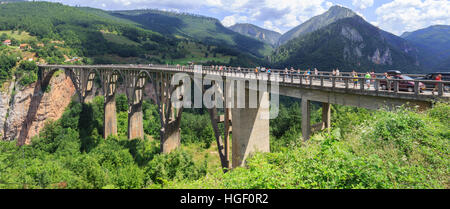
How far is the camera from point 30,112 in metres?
52.2

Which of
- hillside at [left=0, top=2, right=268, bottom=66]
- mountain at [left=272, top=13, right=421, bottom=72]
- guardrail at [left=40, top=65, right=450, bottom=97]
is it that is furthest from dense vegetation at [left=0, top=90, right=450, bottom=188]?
mountain at [left=272, top=13, right=421, bottom=72]

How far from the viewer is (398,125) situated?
891 centimetres

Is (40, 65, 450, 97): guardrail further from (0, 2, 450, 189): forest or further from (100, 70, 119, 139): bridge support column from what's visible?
(100, 70, 119, 139): bridge support column

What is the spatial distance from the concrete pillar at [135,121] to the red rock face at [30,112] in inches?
1019

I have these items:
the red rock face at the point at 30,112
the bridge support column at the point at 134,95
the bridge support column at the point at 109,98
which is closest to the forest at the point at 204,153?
the red rock face at the point at 30,112

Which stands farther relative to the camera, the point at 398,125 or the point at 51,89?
the point at 51,89

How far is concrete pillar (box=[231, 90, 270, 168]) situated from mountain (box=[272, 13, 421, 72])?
431 ft

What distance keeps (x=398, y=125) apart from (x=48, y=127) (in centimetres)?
5706

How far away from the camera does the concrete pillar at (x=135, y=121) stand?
128 feet

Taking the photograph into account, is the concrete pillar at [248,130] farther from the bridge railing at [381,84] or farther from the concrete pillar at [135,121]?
the concrete pillar at [135,121]

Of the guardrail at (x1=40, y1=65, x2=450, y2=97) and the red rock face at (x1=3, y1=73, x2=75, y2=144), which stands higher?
the guardrail at (x1=40, y1=65, x2=450, y2=97)

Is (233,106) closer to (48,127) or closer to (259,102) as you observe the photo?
(259,102)

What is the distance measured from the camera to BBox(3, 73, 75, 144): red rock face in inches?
1988
